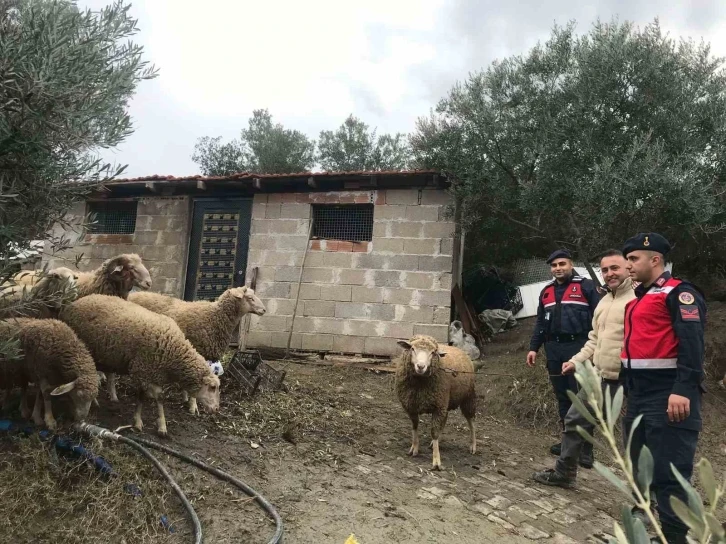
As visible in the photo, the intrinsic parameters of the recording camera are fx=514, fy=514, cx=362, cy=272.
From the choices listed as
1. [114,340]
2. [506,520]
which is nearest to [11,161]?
[114,340]

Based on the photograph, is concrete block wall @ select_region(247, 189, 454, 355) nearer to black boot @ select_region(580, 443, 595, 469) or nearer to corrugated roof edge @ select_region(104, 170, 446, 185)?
corrugated roof edge @ select_region(104, 170, 446, 185)

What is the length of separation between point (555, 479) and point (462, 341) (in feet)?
15.4

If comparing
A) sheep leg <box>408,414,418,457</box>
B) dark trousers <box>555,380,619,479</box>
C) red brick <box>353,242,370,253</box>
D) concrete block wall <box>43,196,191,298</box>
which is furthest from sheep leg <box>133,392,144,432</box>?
concrete block wall <box>43,196,191,298</box>

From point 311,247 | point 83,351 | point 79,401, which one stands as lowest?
point 79,401

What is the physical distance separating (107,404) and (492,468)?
4.10 m

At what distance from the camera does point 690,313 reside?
10.5 feet

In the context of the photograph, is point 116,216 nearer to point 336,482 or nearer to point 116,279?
point 116,279

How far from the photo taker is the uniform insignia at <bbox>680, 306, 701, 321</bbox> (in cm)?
318

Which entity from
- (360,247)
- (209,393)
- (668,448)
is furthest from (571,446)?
(360,247)

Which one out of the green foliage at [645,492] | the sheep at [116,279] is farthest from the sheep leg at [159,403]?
the green foliage at [645,492]

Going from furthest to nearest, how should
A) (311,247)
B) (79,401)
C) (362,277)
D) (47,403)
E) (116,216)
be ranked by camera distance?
(116,216) → (311,247) → (362,277) → (47,403) → (79,401)

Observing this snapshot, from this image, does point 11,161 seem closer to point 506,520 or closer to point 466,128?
point 506,520

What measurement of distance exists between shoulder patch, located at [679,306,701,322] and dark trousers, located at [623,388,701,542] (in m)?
0.47

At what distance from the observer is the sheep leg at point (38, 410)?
14.6 ft
